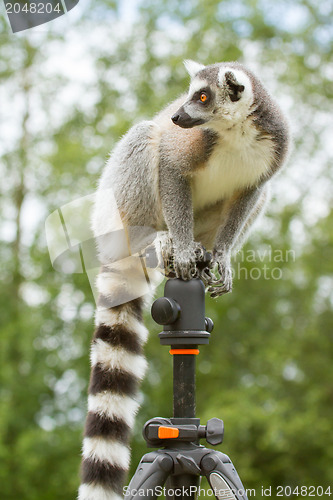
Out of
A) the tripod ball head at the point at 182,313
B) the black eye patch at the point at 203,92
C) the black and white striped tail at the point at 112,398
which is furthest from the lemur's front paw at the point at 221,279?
the black eye patch at the point at 203,92

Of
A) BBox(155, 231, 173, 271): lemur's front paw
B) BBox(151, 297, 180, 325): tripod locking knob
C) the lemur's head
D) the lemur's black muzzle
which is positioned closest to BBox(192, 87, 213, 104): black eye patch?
the lemur's head

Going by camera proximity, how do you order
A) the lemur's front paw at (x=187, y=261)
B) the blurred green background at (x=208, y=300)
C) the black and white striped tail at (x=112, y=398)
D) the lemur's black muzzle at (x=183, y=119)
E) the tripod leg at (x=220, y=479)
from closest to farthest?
the tripod leg at (x=220, y=479) → the black and white striped tail at (x=112, y=398) → the lemur's front paw at (x=187, y=261) → the lemur's black muzzle at (x=183, y=119) → the blurred green background at (x=208, y=300)

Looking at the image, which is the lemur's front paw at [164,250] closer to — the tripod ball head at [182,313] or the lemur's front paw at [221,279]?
the lemur's front paw at [221,279]

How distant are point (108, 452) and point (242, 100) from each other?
4.45ft

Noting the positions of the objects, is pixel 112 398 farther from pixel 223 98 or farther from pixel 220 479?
pixel 223 98

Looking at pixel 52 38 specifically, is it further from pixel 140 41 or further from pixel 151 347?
pixel 151 347

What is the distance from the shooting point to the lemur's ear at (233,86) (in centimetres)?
214

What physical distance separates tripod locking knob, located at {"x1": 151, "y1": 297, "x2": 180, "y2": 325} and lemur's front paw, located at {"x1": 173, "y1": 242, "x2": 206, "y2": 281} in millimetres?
289

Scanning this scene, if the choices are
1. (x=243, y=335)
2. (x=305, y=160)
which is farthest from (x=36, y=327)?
(x=305, y=160)

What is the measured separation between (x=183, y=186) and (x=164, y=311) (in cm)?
79

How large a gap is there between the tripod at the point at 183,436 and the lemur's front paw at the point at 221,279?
0.46 meters

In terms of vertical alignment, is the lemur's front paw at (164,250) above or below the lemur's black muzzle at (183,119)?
below

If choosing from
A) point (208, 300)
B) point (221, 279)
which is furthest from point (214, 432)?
point (208, 300)

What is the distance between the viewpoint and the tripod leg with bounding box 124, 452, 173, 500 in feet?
4.63
